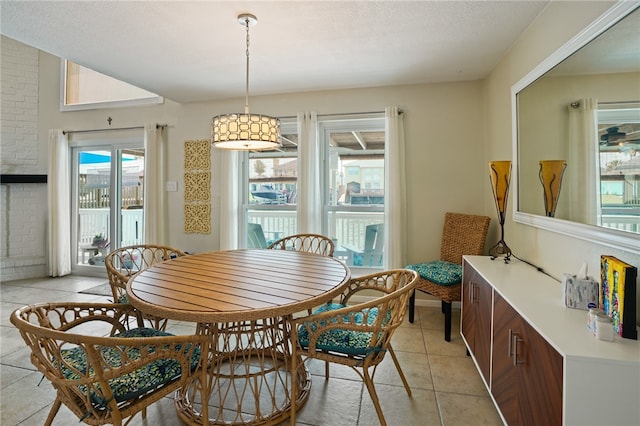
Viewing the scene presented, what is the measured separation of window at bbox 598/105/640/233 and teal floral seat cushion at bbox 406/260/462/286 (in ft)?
4.34

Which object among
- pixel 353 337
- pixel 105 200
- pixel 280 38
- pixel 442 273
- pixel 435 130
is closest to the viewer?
pixel 353 337

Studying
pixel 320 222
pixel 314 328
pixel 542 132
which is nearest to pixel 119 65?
pixel 320 222

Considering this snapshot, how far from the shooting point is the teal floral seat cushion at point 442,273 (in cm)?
258

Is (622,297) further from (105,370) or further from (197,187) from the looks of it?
(197,187)

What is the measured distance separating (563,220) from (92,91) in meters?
5.87

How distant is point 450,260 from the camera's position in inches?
123

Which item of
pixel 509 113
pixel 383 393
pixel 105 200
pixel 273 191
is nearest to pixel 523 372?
pixel 383 393

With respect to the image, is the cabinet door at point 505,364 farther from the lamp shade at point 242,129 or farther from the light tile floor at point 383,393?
the lamp shade at point 242,129

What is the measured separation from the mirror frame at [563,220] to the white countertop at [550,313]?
0.31m

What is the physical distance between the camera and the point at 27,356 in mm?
2334

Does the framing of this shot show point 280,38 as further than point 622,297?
Yes

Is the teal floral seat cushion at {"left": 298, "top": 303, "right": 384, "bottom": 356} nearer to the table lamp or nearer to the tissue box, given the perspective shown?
the tissue box

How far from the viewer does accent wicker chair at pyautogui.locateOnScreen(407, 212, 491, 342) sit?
8.45ft

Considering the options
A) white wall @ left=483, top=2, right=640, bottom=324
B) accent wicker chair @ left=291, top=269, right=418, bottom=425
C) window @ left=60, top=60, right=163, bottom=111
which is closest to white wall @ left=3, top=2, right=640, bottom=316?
white wall @ left=483, top=2, right=640, bottom=324
